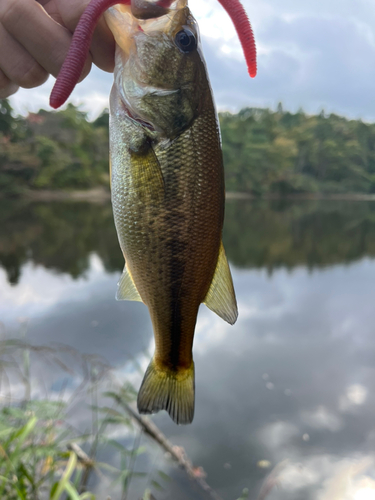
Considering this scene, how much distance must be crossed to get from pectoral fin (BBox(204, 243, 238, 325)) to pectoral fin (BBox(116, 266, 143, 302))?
29 cm

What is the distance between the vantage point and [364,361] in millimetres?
8508

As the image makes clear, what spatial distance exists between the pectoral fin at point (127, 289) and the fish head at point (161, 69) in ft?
1.84

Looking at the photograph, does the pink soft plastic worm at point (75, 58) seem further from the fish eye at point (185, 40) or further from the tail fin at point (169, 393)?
the tail fin at point (169, 393)

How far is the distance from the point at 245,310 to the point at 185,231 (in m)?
10.4

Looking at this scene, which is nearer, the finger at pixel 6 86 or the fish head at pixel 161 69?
the fish head at pixel 161 69

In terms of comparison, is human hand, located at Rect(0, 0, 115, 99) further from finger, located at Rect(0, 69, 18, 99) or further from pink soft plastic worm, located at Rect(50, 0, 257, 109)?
pink soft plastic worm, located at Rect(50, 0, 257, 109)

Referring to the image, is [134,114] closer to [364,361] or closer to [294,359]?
[294,359]

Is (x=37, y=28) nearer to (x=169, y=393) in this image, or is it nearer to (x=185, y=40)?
(x=185, y=40)

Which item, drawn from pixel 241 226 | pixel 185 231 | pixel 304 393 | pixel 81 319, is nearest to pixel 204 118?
pixel 185 231

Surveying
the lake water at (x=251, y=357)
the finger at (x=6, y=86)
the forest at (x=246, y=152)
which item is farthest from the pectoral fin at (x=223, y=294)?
the forest at (x=246, y=152)

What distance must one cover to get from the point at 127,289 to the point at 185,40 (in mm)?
968

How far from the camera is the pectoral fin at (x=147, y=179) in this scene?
1169 mm

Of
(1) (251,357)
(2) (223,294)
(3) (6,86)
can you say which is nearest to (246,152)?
(1) (251,357)

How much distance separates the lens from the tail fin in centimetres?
131
